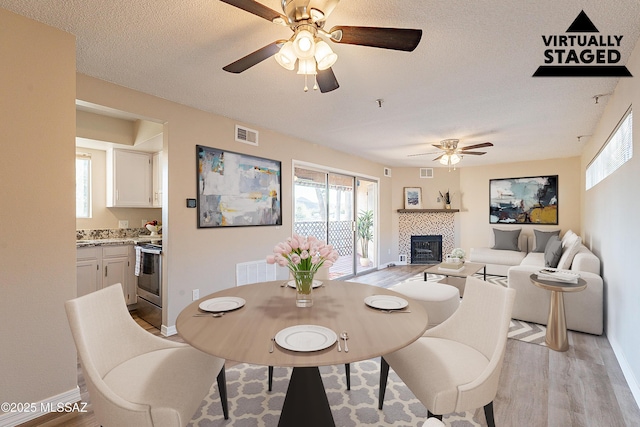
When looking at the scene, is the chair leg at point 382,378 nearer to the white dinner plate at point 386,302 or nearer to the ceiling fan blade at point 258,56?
the white dinner plate at point 386,302

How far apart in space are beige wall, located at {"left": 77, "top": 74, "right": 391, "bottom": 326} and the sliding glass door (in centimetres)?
108

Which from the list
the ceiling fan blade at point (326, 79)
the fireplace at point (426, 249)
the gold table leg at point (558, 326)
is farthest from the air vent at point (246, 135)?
the fireplace at point (426, 249)

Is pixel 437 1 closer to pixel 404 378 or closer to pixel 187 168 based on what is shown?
pixel 404 378

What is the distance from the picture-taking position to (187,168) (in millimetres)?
3080

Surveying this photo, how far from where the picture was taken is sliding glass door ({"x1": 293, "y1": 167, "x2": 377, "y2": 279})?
15.6 ft

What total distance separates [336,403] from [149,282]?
8.43 feet

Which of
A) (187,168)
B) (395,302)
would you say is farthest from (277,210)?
(395,302)

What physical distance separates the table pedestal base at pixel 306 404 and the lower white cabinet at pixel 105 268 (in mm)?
3147

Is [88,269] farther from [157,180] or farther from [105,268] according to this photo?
[157,180]

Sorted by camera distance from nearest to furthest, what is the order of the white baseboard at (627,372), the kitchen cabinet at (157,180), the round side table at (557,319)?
the white baseboard at (627,372), the round side table at (557,319), the kitchen cabinet at (157,180)

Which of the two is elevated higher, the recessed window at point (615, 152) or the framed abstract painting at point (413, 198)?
the recessed window at point (615, 152)

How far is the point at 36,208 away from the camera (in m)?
1.77

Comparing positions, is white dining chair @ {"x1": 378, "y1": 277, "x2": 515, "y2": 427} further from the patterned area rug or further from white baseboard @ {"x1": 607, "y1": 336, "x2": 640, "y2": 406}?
white baseboard @ {"x1": 607, "y1": 336, "x2": 640, "y2": 406}

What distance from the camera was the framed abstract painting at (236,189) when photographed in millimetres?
3234
